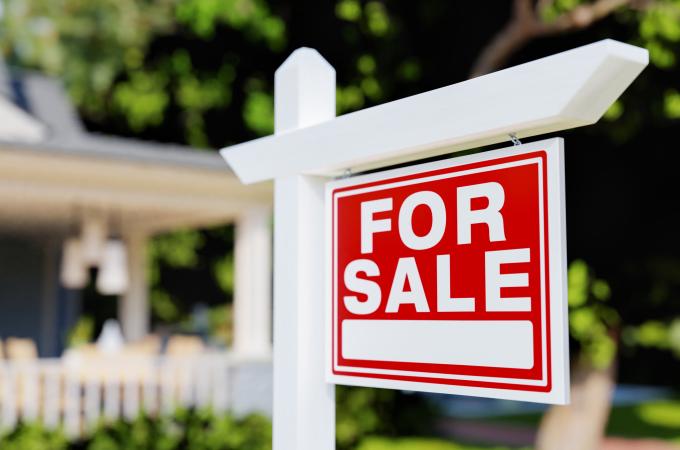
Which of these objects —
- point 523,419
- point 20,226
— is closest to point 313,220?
point 20,226

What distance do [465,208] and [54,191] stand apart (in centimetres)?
942

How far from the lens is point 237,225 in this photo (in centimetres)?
1284

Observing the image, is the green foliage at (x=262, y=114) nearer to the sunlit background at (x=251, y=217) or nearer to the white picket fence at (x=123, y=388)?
the sunlit background at (x=251, y=217)

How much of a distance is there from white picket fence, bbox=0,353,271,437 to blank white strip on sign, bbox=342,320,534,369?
25.4 feet

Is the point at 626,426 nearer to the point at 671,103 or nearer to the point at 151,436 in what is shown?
the point at 671,103

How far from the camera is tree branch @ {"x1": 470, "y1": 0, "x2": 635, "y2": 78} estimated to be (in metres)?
10.0

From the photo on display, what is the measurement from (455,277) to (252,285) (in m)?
9.98

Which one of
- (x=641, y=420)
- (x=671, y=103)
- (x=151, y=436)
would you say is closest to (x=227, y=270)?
(x=641, y=420)

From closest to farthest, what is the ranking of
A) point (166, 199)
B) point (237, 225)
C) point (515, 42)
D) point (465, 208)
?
point (465, 208)
point (515, 42)
point (166, 199)
point (237, 225)

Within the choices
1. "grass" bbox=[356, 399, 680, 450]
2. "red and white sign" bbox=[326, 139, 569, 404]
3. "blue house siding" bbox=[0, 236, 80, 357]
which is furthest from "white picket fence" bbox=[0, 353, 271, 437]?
"red and white sign" bbox=[326, 139, 569, 404]

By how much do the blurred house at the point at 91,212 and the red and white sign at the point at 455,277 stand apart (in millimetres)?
7670

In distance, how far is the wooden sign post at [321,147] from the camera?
8.04ft

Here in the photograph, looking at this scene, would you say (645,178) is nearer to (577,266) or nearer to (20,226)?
(577,266)

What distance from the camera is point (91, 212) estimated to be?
42.9 ft
